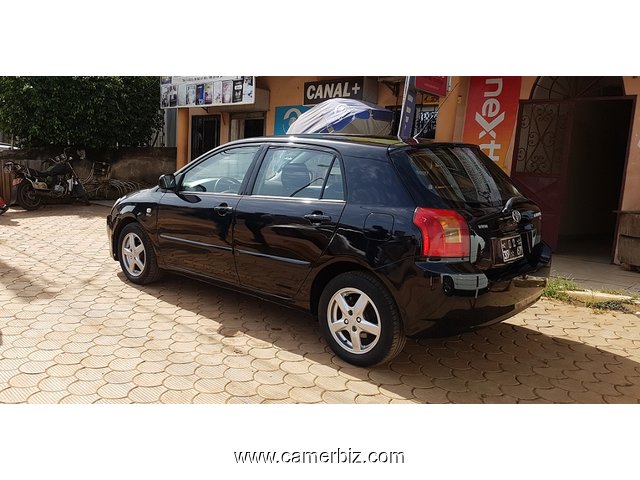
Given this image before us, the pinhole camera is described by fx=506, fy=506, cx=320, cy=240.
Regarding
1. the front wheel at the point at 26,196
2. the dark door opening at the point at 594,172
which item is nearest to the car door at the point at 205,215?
the dark door opening at the point at 594,172

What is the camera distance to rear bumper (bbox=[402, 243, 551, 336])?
306cm

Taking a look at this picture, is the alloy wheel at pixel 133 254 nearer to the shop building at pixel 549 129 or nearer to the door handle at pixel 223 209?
the door handle at pixel 223 209

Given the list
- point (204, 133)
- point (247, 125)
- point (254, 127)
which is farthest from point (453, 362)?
point (204, 133)

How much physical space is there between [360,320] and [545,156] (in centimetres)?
595

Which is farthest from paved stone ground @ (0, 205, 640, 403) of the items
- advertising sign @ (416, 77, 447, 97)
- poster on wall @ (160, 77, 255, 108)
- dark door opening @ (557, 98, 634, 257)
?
poster on wall @ (160, 77, 255, 108)

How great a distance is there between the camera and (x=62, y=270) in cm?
573

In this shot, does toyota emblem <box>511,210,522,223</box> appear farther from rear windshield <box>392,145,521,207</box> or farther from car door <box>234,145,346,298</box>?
car door <box>234,145,346,298</box>

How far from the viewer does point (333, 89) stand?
10.5 m

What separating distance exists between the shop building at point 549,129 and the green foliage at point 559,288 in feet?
5.07

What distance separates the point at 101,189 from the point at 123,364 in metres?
10.6

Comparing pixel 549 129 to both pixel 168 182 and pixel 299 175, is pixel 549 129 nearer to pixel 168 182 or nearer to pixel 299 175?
pixel 299 175

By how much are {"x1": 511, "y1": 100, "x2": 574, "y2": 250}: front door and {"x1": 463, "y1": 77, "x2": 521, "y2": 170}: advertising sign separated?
166mm

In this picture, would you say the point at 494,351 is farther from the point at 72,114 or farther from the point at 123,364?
the point at 72,114

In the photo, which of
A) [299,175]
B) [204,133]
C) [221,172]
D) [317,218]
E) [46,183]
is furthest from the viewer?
[204,133]
